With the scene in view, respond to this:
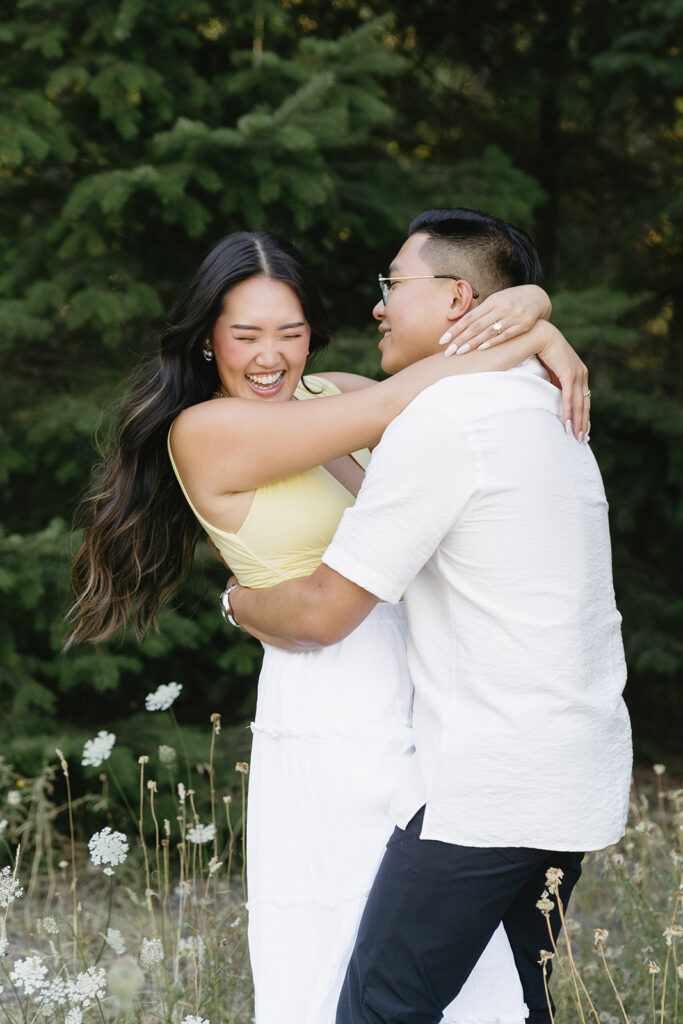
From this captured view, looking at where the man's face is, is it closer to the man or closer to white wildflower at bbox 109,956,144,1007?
the man

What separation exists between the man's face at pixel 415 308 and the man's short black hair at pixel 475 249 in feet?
0.10

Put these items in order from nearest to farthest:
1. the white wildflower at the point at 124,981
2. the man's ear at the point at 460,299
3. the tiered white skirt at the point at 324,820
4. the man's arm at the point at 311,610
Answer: the white wildflower at the point at 124,981, the man's arm at the point at 311,610, the tiered white skirt at the point at 324,820, the man's ear at the point at 460,299

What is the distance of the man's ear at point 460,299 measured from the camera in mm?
2285

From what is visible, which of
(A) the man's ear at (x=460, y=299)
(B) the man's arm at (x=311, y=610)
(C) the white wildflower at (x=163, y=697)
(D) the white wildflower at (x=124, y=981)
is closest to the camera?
(D) the white wildflower at (x=124, y=981)

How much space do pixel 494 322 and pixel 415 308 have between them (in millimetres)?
239

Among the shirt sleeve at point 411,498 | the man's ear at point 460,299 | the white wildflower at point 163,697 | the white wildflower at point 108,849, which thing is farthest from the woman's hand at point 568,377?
the white wildflower at point 108,849

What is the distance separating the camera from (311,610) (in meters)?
→ 2.02

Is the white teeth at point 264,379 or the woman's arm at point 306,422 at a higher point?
the white teeth at point 264,379

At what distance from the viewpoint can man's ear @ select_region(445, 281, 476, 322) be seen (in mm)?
2285

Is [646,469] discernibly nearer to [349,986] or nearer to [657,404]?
[657,404]

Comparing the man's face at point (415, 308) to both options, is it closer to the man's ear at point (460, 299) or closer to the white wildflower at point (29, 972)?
the man's ear at point (460, 299)

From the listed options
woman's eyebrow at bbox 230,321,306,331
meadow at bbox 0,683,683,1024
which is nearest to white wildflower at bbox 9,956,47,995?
meadow at bbox 0,683,683,1024

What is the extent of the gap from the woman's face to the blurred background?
1685 millimetres

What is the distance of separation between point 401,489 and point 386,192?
374 centimetres
